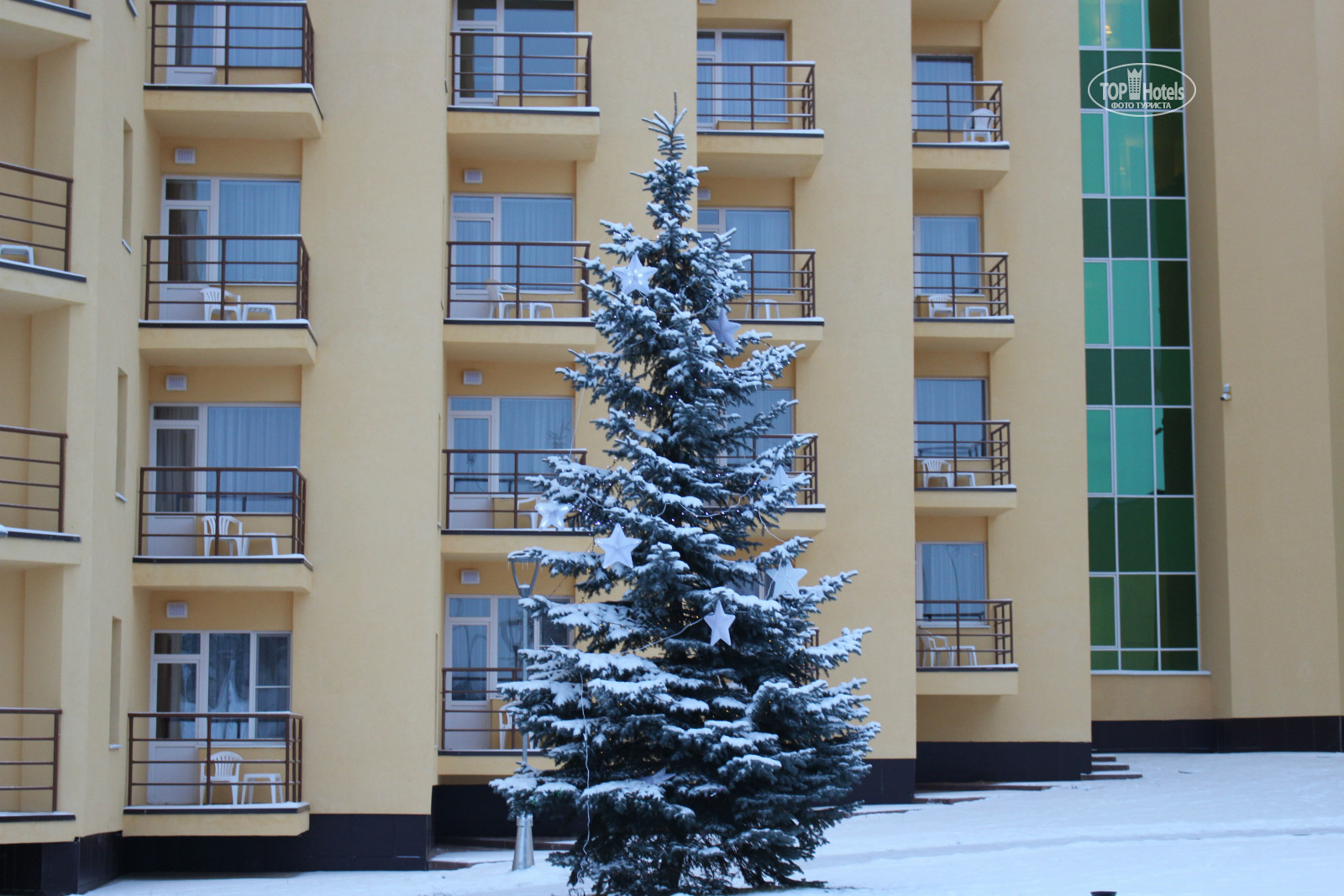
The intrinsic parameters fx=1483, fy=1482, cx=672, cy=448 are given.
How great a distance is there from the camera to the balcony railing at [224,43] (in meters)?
22.4

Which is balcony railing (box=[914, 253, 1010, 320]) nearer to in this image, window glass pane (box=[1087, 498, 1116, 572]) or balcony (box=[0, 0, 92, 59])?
window glass pane (box=[1087, 498, 1116, 572])

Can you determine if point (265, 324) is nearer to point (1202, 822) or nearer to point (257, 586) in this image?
point (257, 586)

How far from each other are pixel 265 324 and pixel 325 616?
4.23 metres

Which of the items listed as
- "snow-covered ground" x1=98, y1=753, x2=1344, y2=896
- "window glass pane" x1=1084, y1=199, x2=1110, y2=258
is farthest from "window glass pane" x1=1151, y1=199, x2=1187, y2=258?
"snow-covered ground" x1=98, y1=753, x2=1344, y2=896

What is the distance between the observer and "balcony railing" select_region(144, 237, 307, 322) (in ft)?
71.6

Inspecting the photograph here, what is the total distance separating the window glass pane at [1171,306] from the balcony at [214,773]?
64.4 ft

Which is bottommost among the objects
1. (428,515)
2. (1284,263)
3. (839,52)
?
(428,515)

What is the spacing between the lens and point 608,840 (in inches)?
553

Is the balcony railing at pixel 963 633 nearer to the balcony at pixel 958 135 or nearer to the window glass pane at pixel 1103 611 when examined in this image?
the window glass pane at pixel 1103 611

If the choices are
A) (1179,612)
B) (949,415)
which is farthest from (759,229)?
(1179,612)

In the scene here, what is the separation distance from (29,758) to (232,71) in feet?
34.7

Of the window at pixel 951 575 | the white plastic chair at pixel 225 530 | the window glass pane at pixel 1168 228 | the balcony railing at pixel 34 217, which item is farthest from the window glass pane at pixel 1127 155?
the balcony railing at pixel 34 217

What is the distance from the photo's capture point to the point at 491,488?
23.1 metres

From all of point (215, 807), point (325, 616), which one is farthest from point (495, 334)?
point (215, 807)
